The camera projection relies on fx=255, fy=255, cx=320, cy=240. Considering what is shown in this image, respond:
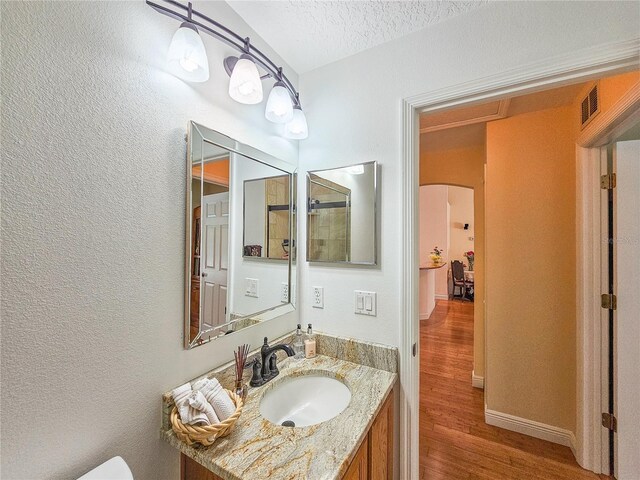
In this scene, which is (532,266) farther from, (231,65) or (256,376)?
(231,65)

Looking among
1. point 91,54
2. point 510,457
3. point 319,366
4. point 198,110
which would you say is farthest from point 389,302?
point 510,457

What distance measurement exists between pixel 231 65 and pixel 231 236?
0.72 meters

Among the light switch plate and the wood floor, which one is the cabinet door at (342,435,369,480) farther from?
the wood floor

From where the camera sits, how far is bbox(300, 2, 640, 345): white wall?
0.96 meters

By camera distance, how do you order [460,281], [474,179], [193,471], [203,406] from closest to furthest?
[203,406] → [193,471] → [474,179] → [460,281]

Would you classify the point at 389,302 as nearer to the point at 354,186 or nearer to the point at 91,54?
the point at 354,186

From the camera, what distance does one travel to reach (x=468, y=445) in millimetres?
1821

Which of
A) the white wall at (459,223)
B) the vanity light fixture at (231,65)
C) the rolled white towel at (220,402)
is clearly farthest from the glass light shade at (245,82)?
the white wall at (459,223)

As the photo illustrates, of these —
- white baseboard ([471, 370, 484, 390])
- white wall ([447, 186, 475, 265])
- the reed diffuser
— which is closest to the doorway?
white baseboard ([471, 370, 484, 390])

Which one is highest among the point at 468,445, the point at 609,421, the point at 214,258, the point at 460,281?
the point at 214,258

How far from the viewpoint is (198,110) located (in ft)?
3.20

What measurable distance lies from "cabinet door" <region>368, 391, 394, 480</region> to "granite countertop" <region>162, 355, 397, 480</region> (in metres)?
0.09

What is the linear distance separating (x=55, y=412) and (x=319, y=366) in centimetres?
94

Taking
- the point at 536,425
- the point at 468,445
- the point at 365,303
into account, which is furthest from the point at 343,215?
the point at 536,425
